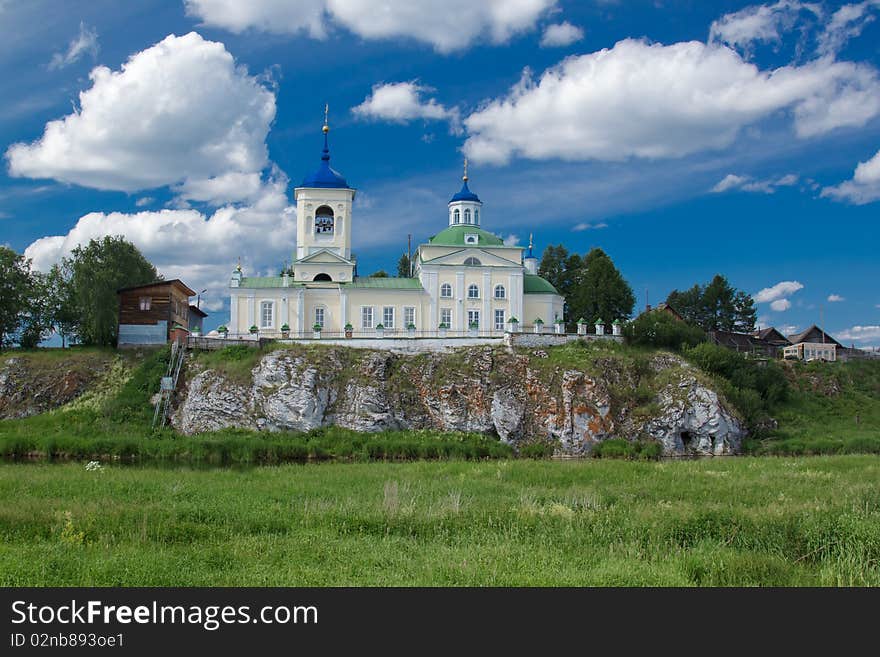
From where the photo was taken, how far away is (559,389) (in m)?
47.4

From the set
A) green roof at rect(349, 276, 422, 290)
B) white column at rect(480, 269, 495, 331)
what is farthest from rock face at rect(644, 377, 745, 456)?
green roof at rect(349, 276, 422, 290)

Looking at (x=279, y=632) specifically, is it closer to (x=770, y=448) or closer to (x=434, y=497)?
(x=434, y=497)

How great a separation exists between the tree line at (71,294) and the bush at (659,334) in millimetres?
36301

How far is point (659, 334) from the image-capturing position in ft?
175

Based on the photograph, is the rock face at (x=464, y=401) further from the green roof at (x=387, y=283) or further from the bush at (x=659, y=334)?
the green roof at (x=387, y=283)

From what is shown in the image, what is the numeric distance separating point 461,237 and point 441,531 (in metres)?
45.1

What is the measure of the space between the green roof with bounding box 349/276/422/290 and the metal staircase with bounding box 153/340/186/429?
521 inches

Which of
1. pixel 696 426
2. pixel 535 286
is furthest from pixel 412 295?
pixel 696 426

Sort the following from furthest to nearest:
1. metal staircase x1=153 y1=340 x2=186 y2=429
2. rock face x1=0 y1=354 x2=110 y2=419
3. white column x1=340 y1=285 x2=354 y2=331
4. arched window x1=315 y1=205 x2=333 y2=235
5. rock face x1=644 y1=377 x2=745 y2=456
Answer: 1. arched window x1=315 y1=205 x2=333 y2=235
2. white column x1=340 y1=285 x2=354 y2=331
3. rock face x1=0 y1=354 x2=110 y2=419
4. metal staircase x1=153 y1=340 x2=186 y2=429
5. rock face x1=644 y1=377 x2=745 y2=456

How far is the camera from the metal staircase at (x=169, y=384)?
48469mm

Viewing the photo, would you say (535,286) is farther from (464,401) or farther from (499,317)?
(464,401)

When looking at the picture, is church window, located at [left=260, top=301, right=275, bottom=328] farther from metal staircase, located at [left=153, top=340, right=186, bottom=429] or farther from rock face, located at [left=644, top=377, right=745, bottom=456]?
rock face, located at [left=644, top=377, right=745, bottom=456]

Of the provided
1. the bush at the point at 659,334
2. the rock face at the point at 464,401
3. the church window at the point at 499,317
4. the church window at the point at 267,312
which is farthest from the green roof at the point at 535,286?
the church window at the point at 267,312

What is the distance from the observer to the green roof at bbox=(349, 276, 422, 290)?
192 feet
